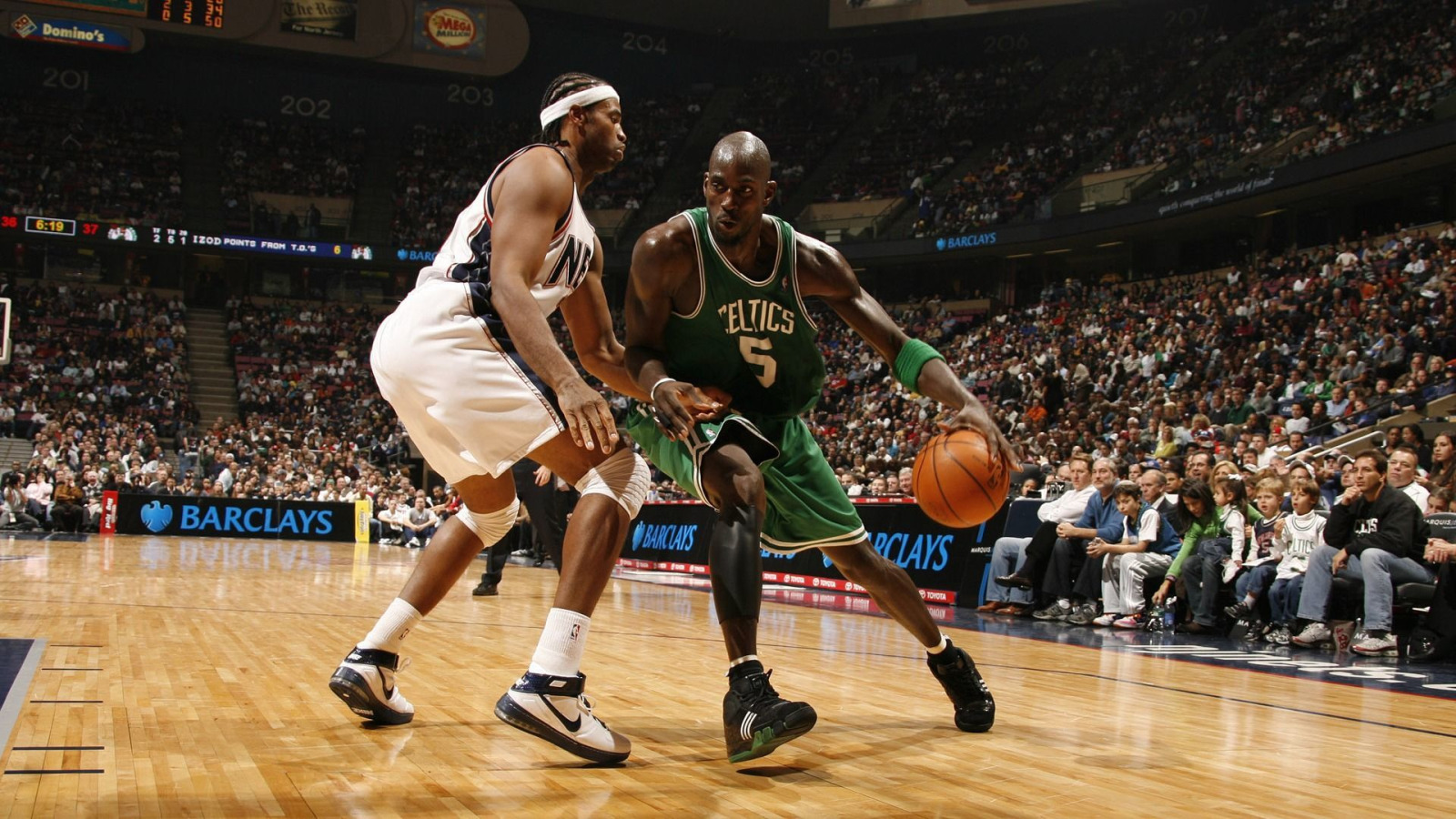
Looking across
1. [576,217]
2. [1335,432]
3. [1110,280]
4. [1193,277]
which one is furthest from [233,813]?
[1110,280]

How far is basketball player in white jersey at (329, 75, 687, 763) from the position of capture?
2.96m

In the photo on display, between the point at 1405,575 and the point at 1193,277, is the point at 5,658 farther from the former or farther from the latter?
the point at 1193,277

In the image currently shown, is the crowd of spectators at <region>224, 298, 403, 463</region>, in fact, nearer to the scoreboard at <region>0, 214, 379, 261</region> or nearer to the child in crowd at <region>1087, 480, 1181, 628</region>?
the scoreboard at <region>0, 214, 379, 261</region>

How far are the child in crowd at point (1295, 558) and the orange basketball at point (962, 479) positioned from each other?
468cm

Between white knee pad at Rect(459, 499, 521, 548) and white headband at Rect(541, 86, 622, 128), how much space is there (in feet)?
3.83

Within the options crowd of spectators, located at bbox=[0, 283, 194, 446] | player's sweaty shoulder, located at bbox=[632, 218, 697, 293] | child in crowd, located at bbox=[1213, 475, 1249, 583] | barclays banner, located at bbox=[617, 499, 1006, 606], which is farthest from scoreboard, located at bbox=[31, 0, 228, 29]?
player's sweaty shoulder, located at bbox=[632, 218, 697, 293]

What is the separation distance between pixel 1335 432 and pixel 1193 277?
478 inches

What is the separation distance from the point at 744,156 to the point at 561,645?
4.80 feet

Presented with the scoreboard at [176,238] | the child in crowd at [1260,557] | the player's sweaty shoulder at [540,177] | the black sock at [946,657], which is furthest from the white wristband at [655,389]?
the scoreboard at [176,238]

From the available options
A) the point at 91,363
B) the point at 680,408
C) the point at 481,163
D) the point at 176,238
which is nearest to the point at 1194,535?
the point at 680,408

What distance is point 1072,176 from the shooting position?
2819cm

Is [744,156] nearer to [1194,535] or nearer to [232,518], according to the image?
[1194,535]

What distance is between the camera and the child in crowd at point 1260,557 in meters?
7.80

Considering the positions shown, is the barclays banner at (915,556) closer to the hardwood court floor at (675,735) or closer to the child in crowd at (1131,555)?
the child in crowd at (1131,555)
